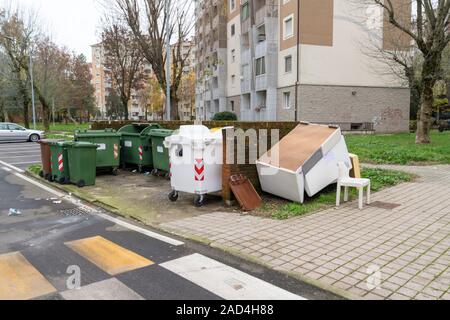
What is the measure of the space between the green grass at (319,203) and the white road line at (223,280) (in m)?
2.25

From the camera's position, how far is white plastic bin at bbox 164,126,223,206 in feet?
23.2

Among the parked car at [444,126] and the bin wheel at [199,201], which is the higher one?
the parked car at [444,126]

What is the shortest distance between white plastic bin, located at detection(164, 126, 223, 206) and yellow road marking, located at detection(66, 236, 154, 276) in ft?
7.61

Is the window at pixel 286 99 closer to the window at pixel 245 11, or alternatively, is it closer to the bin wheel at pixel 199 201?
the window at pixel 245 11

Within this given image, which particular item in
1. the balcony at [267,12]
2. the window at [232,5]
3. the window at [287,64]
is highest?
the window at [232,5]

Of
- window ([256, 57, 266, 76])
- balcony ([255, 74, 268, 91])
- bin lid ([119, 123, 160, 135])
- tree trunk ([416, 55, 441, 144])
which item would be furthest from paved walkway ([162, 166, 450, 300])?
window ([256, 57, 266, 76])

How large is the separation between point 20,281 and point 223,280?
2.07m

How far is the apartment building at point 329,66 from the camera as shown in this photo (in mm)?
27891

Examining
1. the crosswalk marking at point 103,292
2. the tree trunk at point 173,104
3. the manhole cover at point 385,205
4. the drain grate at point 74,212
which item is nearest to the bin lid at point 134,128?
the drain grate at point 74,212

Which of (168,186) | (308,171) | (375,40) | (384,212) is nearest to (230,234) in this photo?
(308,171)

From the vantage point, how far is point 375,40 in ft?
95.9

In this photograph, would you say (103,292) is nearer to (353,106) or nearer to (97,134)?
(97,134)

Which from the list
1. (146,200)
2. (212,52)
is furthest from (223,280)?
(212,52)

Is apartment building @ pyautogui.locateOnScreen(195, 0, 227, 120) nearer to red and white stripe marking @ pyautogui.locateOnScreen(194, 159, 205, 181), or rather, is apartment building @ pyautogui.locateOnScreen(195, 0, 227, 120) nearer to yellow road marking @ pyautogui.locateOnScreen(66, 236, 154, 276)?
red and white stripe marking @ pyautogui.locateOnScreen(194, 159, 205, 181)
